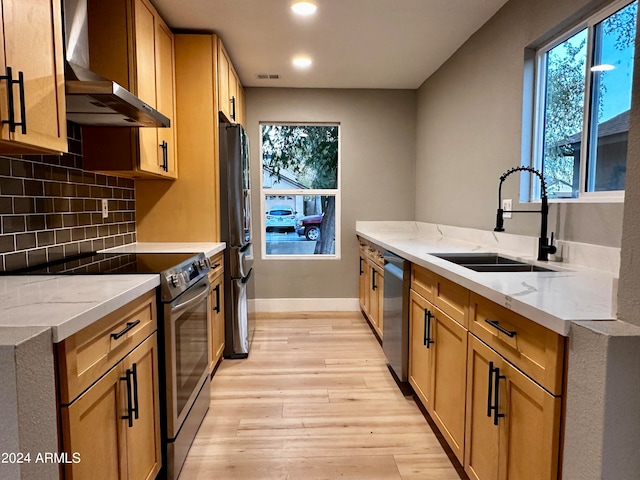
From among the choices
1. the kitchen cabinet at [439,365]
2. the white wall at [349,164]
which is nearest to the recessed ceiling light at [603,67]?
the kitchen cabinet at [439,365]

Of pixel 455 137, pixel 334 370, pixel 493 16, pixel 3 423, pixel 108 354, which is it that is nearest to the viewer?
pixel 3 423

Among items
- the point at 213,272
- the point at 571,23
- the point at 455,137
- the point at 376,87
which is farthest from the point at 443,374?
the point at 376,87

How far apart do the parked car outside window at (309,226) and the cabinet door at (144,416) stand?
2915 millimetres

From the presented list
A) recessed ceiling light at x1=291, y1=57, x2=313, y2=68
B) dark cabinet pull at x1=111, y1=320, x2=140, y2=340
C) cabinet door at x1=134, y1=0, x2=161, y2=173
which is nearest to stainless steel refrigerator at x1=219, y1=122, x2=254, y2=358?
cabinet door at x1=134, y1=0, x2=161, y2=173

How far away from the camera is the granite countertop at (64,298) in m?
Result: 0.95

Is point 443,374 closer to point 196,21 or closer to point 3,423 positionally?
point 3,423

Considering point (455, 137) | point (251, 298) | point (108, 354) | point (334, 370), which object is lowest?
point (334, 370)

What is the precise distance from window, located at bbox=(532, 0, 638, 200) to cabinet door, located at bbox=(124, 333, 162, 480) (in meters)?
2.10

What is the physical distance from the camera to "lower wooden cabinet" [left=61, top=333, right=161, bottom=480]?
3.42 ft

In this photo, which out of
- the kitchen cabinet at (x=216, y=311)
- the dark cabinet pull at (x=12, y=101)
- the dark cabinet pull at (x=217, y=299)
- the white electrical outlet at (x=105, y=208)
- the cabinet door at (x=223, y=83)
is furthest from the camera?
the cabinet door at (x=223, y=83)

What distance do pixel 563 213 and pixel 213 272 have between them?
82.0 inches

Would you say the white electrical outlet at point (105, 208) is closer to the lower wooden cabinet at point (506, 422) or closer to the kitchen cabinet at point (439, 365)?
the kitchen cabinet at point (439, 365)

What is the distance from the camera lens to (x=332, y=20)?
8.64 ft

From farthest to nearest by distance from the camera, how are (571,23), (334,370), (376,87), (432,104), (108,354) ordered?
(376,87) → (432,104) → (334,370) → (571,23) → (108,354)
